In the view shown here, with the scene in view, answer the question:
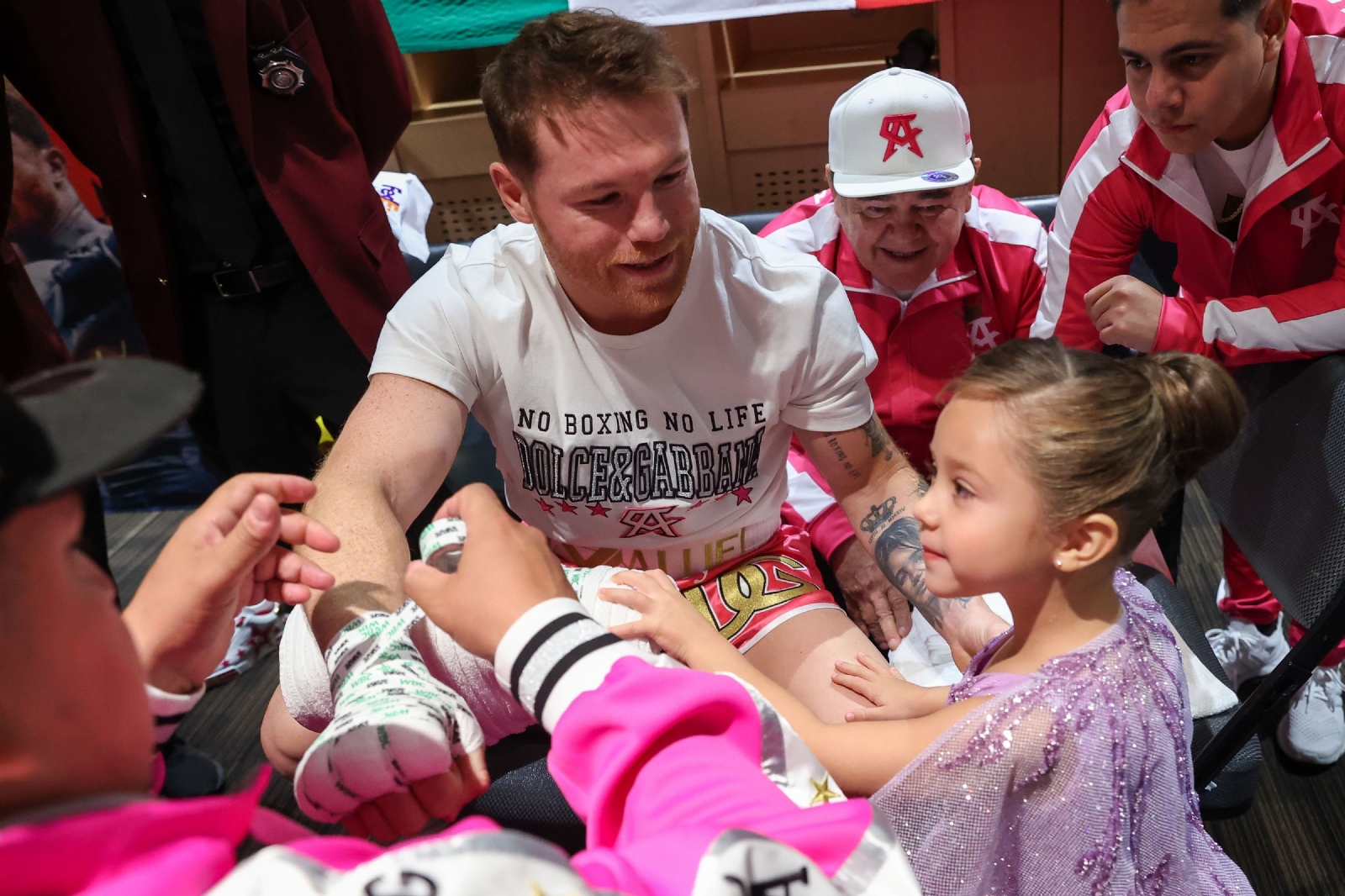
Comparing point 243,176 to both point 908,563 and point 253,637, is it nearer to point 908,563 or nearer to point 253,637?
point 253,637

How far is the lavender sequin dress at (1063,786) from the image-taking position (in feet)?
3.49

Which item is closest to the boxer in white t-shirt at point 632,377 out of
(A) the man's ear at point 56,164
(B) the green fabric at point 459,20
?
(B) the green fabric at point 459,20

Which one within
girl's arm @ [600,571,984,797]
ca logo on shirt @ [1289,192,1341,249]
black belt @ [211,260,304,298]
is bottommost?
girl's arm @ [600,571,984,797]

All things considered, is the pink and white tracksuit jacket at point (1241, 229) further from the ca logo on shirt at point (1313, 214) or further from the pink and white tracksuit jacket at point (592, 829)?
the pink and white tracksuit jacket at point (592, 829)

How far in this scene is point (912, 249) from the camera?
2.04 metres

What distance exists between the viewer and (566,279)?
151 centimetres

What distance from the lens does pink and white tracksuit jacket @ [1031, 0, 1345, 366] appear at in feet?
5.49

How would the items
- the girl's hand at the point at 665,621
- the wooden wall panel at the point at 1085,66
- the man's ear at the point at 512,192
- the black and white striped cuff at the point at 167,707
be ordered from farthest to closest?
the wooden wall panel at the point at 1085,66 < the man's ear at the point at 512,192 < the girl's hand at the point at 665,621 < the black and white striped cuff at the point at 167,707

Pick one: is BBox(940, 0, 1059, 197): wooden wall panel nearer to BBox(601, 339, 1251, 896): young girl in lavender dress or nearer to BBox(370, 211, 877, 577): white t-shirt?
BBox(370, 211, 877, 577): white t-shirt

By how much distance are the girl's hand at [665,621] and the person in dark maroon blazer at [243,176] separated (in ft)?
3.51

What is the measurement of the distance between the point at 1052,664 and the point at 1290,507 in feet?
2.12

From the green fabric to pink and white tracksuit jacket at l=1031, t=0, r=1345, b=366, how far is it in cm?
164

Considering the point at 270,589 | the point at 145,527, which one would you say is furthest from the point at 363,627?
the point at 145,527

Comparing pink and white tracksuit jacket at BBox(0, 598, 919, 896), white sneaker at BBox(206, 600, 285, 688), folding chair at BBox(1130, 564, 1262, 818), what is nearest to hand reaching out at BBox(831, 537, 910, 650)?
folding chair at BBox(1130, 564, 1262, 818)
